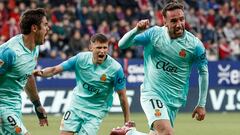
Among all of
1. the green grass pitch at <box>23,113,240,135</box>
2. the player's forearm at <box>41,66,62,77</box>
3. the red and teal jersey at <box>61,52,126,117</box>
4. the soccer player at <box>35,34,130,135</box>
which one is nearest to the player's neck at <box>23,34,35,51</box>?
the player's forearm at <box>41,66,62,77</box>

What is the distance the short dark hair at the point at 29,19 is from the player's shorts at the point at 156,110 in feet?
7.34

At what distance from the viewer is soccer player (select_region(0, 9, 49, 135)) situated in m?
9.14

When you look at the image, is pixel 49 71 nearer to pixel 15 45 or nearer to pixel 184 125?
pixel 15 45

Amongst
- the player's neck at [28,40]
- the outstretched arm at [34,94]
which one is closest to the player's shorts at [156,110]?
the outstretched arm at [34,94]

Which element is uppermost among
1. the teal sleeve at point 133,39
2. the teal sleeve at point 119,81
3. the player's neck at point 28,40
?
the player's neck at point 28,40

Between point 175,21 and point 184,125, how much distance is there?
9.08 m

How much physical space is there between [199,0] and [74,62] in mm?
20605

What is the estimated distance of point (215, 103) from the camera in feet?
80.4

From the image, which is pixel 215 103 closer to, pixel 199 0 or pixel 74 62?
pixel 199 0

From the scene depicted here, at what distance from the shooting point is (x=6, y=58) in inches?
358

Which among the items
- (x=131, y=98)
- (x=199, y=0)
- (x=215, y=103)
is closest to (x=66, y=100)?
(x=131, y=98)

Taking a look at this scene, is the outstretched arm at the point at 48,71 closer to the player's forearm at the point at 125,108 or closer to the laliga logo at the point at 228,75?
the player's forearm at the point at 125,108

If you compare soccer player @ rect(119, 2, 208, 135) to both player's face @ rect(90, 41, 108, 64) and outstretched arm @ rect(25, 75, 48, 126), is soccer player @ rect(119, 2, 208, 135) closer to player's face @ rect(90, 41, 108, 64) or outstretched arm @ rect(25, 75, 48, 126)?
player's face @ rect(90, 41, 108, 64)

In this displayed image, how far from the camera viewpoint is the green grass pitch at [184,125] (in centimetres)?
1752
